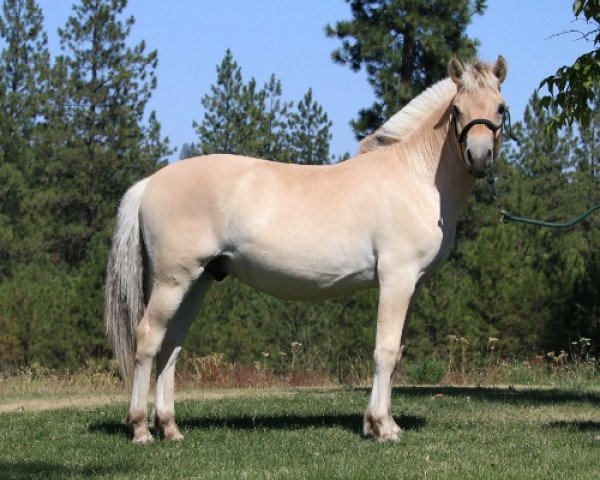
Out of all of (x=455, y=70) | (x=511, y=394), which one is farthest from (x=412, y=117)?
(x=511, y=394)

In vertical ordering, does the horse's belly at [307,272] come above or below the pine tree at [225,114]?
below

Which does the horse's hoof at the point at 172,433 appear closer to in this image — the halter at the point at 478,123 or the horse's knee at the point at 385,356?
the horse's knee at the point at 385,356

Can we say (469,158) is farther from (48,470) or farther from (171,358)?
(48,470)

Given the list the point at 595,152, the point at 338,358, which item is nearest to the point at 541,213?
the point at 338,358

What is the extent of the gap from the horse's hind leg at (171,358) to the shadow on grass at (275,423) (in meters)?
0.41

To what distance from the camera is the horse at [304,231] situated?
695 centimetres

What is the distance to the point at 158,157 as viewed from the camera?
1229 inches

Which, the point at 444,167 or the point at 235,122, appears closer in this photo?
the point at 444,167

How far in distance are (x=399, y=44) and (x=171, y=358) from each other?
39.8ft

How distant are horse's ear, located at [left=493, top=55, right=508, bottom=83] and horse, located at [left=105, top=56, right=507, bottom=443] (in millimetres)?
10

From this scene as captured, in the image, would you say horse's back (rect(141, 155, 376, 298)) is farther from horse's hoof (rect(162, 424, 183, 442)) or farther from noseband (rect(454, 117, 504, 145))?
horse's hoof (rect(162, 424, 183, 442))

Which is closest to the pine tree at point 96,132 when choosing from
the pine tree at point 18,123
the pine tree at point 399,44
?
the pine tree at point 18,123

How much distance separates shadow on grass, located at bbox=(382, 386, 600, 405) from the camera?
9.75m

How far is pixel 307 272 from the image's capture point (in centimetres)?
712
